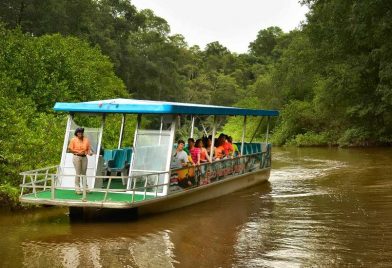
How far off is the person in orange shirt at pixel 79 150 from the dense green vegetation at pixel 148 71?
191 cm

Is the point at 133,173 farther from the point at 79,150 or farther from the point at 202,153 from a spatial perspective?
the point at 202,153

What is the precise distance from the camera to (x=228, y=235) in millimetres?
10234

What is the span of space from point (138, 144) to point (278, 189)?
6337mm

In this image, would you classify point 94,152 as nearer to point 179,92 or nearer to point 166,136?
point 166,136

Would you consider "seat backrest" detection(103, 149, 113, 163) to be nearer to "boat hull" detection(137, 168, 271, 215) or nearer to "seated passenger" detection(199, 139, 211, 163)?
"seated passenger" detection(199, 139, 211, 163)

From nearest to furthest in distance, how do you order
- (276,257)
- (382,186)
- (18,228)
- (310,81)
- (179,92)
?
(276,257) → (18,228) → (382,186) → (310,81) → (179,92)

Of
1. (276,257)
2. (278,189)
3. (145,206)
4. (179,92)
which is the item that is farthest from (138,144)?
(179,92)

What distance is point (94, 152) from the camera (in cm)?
1243

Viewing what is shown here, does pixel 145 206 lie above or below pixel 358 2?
below

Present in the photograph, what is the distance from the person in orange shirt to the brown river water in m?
1.23

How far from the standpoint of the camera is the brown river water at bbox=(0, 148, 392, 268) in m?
8.45

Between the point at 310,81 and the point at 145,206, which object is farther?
the point at 310,81

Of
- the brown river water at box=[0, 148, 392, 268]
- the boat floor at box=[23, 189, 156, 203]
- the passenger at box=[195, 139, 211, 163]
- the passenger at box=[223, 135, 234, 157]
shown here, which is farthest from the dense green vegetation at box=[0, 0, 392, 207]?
the passenger at box=[223, 135, 234, 157]

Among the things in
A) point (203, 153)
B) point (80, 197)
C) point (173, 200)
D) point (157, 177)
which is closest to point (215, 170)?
point (203, 153)
